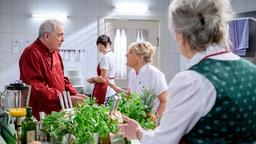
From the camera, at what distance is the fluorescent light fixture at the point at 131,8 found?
5426 mm

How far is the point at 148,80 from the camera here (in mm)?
2893

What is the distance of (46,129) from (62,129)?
0.11 metres

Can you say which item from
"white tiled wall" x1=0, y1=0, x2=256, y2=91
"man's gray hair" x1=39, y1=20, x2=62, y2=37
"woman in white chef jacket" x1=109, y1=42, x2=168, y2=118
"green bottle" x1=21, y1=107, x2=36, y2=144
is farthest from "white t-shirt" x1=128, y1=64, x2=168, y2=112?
"white tiled wall" x1=0, y1=0, x2=256, y2=91

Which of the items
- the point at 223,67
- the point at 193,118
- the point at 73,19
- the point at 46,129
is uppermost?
the point at 73,19

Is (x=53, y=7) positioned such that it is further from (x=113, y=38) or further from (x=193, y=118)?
(x=193, y=118)

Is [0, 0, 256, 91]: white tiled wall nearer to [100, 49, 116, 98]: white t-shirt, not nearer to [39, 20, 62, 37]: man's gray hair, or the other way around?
[100, 49, 116, 98]: white t-shirt

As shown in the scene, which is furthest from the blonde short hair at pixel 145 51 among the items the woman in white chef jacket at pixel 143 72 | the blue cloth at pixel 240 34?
the blue cloth at pixel 240 34

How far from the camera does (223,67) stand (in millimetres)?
1045

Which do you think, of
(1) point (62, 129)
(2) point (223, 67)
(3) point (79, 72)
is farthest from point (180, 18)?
(3) point (79, 72)

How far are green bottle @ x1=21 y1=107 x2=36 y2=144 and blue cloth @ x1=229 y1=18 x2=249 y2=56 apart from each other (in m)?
2.27

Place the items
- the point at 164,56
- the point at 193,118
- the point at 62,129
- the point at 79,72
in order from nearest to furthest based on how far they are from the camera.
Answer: the point at 193,118, the point at 62,129, the point at 79,72, the point at 164,56

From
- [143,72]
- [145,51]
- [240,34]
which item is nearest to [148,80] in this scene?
[143,72]

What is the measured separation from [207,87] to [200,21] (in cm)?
19

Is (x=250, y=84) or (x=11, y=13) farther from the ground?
(x=11, y=13)
